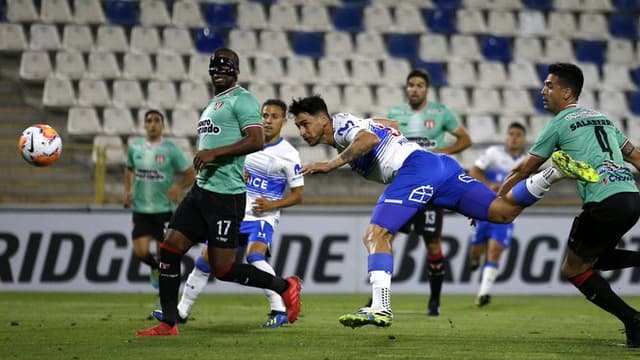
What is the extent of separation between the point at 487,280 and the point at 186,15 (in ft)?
30.5

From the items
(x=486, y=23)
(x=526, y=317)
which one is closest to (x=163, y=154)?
(x=526, y=317)

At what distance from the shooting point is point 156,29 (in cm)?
2133

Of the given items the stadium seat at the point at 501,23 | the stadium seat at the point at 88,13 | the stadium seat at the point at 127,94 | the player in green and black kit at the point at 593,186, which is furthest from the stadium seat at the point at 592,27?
the player in green and black kit at the point at 593,186

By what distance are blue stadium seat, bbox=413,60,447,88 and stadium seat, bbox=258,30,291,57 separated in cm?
270

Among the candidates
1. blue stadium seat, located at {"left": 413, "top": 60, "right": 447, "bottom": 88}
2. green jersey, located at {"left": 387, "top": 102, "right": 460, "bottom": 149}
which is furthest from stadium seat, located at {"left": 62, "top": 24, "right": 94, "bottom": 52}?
green jersey, located at {"left": 387, "top": 102, "right": 460, "bottom": 149}

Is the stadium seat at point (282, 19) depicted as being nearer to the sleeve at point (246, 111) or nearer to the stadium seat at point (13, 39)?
the stadium seat at point (13, 39)

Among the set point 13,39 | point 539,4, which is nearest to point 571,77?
point 13,39

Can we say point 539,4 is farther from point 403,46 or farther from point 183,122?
point 183,122

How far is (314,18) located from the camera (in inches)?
867

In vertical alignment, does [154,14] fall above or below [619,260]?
above

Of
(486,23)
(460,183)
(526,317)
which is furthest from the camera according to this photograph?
(486,23)

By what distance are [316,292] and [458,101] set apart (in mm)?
5723

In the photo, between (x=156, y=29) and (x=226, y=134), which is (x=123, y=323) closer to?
(x=226, y=134)

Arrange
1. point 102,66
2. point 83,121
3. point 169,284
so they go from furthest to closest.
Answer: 1. point 102,66
2. point 83,121
3. point 169,284
